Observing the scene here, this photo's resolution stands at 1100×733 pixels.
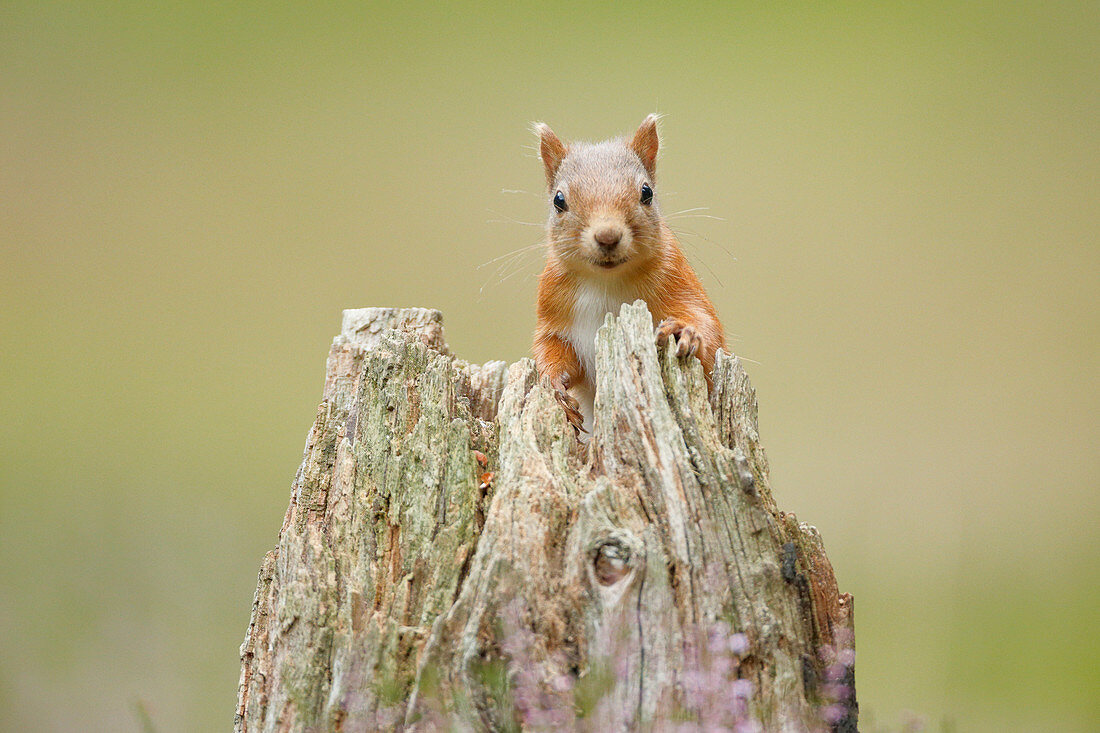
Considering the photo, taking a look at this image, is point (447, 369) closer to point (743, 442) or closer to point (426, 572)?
point (426, 572)

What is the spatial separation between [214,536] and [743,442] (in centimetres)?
291

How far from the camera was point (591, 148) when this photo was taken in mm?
3215

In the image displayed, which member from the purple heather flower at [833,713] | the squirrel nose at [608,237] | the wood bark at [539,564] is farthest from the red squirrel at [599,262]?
the purple heather flower at [833,713]

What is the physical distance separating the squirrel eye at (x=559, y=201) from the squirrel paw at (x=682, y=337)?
2.31 ft

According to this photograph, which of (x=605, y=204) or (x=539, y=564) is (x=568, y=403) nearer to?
(x=605, y=204)

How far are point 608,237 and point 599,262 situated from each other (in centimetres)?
12

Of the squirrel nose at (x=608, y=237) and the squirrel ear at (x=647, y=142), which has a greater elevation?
the squirrel ear at (x=647, y=142)

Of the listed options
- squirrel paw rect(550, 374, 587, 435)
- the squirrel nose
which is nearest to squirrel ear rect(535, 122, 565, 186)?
the squirrel nose

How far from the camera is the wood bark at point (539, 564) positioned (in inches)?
75.5

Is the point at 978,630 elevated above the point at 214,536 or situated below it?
below

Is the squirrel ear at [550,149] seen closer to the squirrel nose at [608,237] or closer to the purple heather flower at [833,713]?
the squirrel nose at [608,237]

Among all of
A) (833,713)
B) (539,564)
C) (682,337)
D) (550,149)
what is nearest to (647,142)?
(550,149)

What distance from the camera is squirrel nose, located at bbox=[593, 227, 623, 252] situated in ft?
8.93

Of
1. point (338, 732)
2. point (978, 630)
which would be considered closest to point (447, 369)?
point (338, 732)
